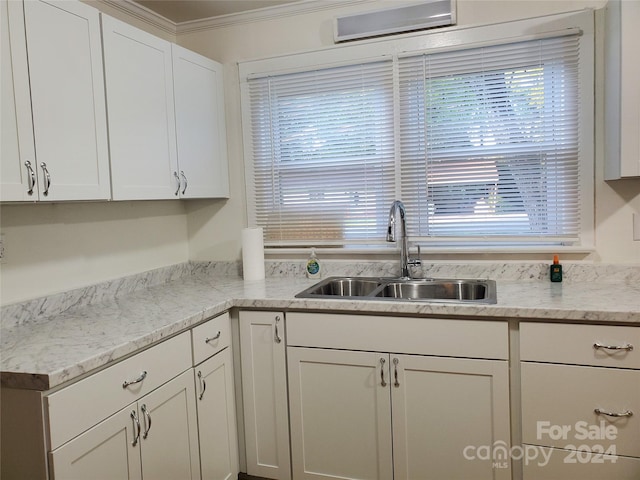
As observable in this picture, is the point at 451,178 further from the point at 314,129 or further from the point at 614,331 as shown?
the point at 614,331

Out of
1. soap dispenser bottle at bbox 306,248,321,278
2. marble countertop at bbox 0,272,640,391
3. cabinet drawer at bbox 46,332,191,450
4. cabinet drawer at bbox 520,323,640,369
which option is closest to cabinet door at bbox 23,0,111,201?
marble countertop at bbox 0,272,640,391

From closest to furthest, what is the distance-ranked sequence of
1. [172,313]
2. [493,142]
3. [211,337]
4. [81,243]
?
1. [172,313]
2. [211,337]
3. [81,243]
4. [493,142]

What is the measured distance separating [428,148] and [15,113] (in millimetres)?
1873

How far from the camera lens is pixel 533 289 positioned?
225 cm

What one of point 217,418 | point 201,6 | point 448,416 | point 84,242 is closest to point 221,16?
point 201,6

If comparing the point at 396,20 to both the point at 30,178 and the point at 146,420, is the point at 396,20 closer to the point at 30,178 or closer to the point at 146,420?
the point at 30,178

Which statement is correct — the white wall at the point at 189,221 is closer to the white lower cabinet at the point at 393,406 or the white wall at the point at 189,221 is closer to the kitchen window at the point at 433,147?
the kitchen window at the point at 433,147

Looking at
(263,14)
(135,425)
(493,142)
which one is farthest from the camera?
(263,14)

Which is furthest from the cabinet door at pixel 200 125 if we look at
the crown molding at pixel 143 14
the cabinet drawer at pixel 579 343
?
the cabinet drawer at pixel 579 343

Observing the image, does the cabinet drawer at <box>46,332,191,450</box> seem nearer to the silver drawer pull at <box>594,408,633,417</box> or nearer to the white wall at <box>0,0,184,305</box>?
the white wall at <box>0,0,184,305</box>

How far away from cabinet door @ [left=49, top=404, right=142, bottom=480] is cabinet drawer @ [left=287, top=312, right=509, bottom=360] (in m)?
0.79

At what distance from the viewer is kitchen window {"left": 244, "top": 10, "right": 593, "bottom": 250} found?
242 centimetres

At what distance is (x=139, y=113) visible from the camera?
2.23m

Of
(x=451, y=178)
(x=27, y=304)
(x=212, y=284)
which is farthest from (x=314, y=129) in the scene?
(x=27, y=304)
